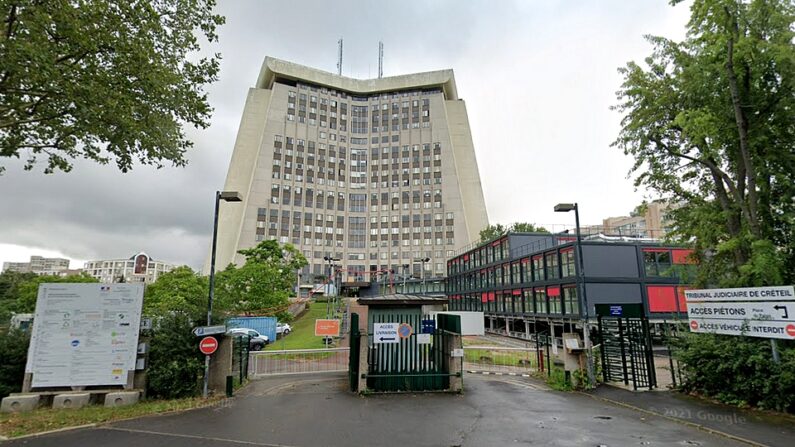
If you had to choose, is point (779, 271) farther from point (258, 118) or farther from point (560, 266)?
point (258, 118)

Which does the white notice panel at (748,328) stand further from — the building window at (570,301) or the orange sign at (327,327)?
the building window at (570,301)

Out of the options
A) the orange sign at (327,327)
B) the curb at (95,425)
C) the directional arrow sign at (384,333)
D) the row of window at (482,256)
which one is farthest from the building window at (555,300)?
the curb at (95,425)

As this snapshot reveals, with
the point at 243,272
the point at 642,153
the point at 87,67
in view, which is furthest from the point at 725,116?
the point at 243,272

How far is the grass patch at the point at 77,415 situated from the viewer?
317 inches

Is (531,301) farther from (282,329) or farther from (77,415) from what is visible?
(77,415)

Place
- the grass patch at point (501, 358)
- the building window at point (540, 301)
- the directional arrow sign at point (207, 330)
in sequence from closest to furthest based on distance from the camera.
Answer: the directional arrow sign at point (207, 330) → the grass patch at point (501, 358) → the building window at point (540, 301)

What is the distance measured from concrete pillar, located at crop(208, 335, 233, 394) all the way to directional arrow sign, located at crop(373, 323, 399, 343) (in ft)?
14.3

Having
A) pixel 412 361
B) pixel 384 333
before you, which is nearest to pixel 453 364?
pixel 412 361

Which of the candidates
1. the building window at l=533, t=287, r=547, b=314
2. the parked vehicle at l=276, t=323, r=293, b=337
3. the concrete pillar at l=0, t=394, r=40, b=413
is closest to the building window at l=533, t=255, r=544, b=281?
the building window at l=533, t=287, r=547, b=314

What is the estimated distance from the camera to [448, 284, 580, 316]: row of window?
91.2 ft

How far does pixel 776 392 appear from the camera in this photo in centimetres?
869

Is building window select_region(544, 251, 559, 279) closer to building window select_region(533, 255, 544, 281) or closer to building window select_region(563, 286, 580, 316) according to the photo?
building window select_region(533, 255, 544, 281)

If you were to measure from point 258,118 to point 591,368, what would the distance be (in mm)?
85803

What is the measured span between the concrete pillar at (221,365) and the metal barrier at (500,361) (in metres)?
9.52
